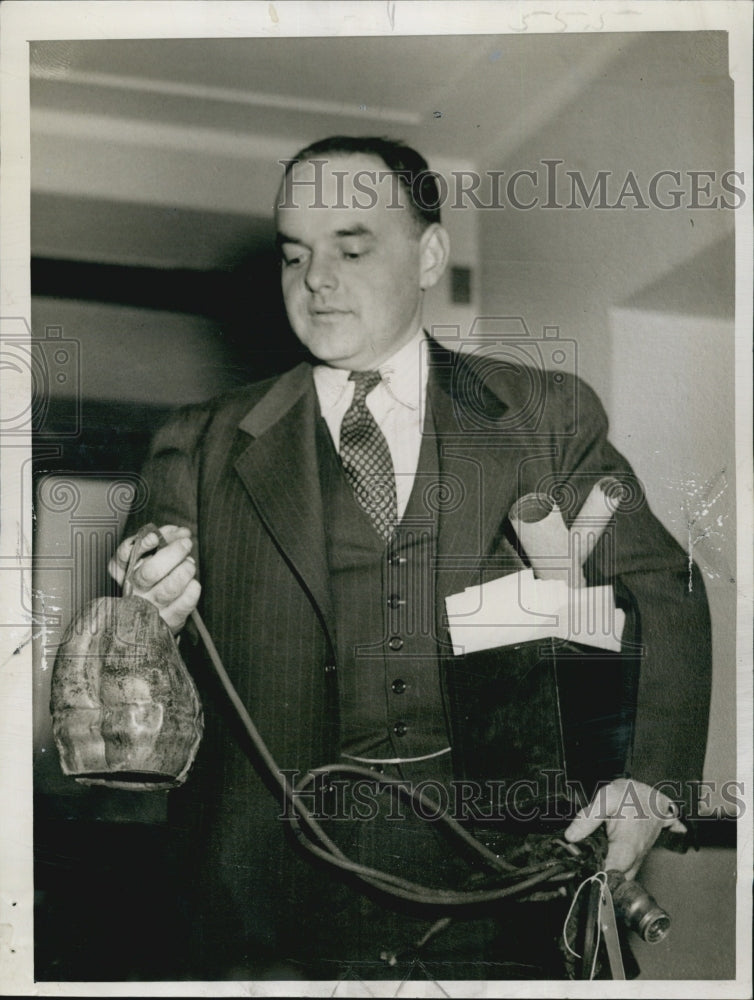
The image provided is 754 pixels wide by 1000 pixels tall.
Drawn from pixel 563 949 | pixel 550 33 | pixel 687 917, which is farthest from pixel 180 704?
pixel 550 33

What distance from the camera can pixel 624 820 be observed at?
1.76 meters

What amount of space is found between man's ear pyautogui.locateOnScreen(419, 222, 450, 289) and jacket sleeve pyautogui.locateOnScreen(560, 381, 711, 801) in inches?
13.2

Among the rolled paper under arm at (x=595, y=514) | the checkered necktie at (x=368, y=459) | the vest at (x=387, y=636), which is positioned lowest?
the vest at (x=387, y=636)

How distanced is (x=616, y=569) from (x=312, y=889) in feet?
2.66

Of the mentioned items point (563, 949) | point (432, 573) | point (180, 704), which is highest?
point (432, 573)

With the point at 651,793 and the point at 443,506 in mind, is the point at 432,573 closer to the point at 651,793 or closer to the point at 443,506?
the point at 443,506

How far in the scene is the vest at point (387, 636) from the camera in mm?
1728

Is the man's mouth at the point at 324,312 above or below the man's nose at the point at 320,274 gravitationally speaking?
below

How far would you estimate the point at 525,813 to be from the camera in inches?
68.7

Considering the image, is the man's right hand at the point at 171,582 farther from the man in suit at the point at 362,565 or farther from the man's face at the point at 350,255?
the man's face at the point at 350,255

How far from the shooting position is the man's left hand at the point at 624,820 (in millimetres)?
1749

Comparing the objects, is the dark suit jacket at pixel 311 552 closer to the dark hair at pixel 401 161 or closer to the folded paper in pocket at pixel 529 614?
the folded paper in pocket at pixel 529 614

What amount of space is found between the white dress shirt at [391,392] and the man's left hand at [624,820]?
75 centimetres

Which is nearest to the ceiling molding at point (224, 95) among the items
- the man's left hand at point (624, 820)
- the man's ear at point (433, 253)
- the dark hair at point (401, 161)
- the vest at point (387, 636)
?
the dark hair at point (401, 161)
